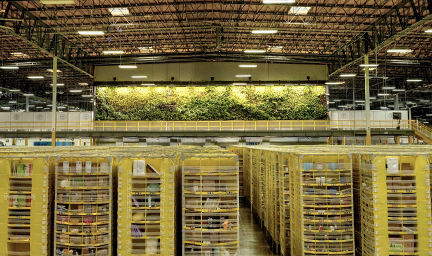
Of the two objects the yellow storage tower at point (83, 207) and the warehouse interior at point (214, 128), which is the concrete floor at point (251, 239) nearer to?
the warehouse interior at point (214, 128)

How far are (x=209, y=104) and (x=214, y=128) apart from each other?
2615mm

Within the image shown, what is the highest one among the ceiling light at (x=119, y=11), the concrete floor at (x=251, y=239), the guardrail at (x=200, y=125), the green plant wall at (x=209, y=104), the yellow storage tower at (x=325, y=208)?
the ceiling light at (x=119, y=11)

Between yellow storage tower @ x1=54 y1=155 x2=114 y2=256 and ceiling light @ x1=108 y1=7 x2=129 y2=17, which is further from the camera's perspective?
ceiling light @ x1=108 y1=7 x2=129 y2=17

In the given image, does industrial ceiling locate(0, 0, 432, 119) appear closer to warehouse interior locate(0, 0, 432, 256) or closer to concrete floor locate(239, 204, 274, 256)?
warehouse interior locate(0, 0, 432, 256)

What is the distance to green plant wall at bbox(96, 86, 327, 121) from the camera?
34000 millimetres

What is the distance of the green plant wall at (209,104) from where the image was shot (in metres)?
34.0

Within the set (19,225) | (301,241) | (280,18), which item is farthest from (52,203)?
(280,18)

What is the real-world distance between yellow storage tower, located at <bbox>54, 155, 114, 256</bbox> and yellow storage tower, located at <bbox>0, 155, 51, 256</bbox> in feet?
0.75

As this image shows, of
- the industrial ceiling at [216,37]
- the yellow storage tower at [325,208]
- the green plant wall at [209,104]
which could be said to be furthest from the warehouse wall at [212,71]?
the yellow storage tower at [325,208]

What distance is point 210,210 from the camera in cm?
706

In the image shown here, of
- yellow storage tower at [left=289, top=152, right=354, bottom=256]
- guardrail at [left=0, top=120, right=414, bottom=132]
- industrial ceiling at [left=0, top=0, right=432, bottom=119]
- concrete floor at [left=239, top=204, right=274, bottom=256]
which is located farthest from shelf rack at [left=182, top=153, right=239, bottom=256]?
guardrail at [left=0, top=120, right=414, bottom=132]

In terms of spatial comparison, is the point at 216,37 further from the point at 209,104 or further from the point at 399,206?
the point at 399,206

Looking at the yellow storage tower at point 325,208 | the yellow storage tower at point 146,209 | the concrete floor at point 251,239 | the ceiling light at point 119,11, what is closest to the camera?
the yellow storage tower at point 146,209

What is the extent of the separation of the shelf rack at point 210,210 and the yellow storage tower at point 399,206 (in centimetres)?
291
